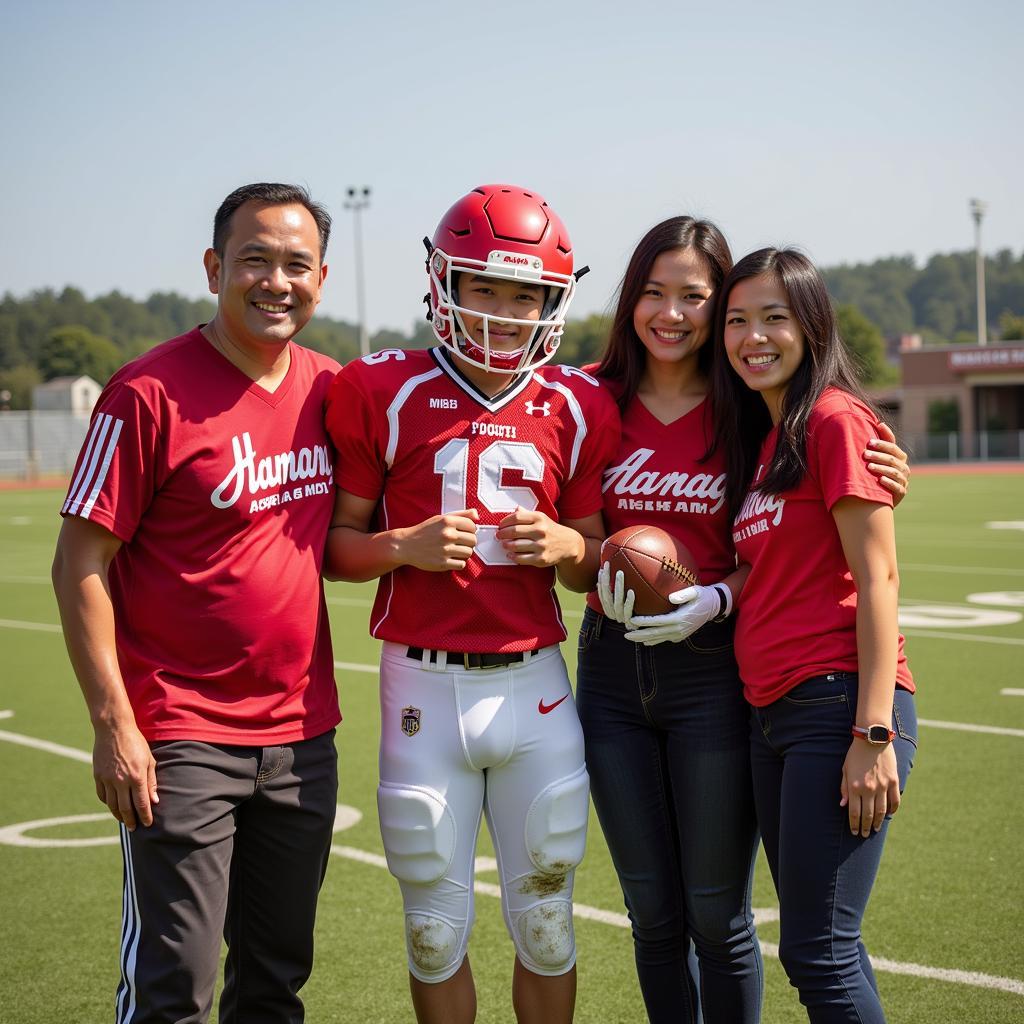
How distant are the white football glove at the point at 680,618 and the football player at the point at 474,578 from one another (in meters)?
0.25

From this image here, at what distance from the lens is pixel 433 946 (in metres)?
2.89

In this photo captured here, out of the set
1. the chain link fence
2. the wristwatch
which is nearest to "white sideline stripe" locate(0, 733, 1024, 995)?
the wristwatch

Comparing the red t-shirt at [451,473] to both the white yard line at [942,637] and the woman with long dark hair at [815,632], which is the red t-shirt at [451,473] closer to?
the woman with long dark hair at [815,632]

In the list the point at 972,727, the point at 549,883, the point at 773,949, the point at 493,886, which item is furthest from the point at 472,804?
the point at 972,727

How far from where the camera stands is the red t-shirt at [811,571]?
282 cm

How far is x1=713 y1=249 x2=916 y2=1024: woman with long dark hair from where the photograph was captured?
8.82ft

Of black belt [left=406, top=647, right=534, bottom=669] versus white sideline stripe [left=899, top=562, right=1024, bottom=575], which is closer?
black belt [left=406, top=647, right=534, bottom=669]

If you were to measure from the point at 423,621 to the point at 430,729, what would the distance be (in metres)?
0.27

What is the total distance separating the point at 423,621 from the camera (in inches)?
118

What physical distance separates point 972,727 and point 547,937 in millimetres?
4278

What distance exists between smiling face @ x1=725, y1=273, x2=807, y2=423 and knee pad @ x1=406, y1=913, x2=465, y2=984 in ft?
5.06

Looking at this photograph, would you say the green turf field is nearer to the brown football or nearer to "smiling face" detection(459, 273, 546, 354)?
the brown football

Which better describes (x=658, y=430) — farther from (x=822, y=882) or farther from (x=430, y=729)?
(x=822, y=882)

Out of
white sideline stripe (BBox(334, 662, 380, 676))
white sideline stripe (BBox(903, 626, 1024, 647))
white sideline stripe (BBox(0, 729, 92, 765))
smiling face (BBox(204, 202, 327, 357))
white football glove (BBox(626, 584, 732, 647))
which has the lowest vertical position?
white sideline stripe (BBox(334, 662, 380, 676))
